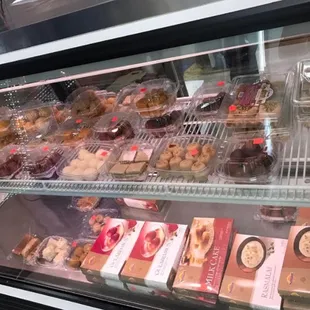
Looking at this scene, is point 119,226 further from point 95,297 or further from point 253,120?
point 253,120

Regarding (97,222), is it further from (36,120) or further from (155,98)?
(155,98)

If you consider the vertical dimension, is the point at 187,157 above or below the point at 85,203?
above

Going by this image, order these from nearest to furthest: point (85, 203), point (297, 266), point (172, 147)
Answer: point (297, 266), point (172, 147), point (85, 203)

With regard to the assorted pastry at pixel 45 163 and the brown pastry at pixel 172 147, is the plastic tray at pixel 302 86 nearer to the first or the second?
the brown pastry at pixel 172 147

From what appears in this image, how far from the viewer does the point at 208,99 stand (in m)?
1.40

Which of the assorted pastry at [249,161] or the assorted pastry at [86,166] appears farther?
the assorted pastry at [86,166]

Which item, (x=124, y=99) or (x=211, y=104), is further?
(x=124, y=99)

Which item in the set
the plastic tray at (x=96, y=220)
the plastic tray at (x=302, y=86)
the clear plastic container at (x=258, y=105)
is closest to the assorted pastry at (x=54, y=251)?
the plastic tray at (x=96, y=220)

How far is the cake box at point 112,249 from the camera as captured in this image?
1.49 meters

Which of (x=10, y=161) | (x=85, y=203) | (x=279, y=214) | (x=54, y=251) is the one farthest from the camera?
(x=85, y=203)

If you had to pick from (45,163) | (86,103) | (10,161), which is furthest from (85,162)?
(10,161)

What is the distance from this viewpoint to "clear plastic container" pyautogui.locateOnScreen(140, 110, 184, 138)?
1.46 metres

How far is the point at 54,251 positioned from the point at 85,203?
11.9 inches

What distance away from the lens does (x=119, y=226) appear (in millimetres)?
1631
